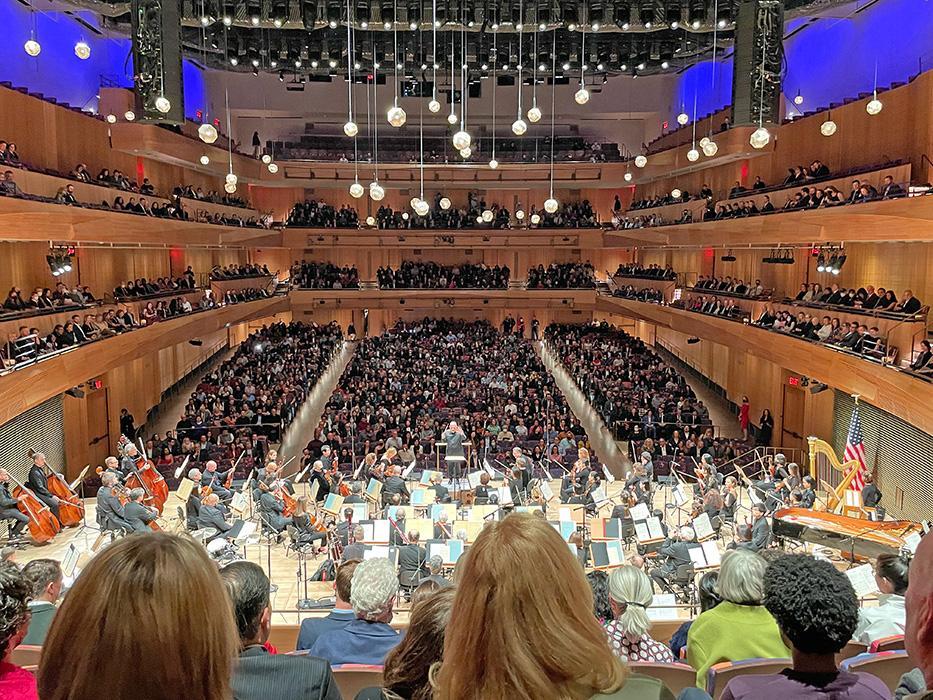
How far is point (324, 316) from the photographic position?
3278 centimetres

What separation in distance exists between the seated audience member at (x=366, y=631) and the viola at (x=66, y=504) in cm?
976

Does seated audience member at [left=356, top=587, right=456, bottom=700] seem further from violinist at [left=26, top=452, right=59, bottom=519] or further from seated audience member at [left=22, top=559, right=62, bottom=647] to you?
violinist at [left=26, top=452, right=59, bottom=519]

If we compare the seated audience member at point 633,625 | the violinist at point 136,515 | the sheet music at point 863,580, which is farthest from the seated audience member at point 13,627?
the violinist at point 136,515

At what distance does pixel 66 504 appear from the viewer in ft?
38.5

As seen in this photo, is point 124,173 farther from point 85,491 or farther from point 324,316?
point 324,316

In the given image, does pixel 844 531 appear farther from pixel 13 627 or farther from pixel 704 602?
pixel 13 627

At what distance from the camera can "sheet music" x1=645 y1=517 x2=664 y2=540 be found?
30.3ft

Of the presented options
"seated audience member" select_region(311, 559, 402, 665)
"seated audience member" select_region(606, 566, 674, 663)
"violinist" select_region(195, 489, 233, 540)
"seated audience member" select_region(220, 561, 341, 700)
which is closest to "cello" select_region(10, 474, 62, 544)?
"violinist" select_region(195, 489, 233, 540)

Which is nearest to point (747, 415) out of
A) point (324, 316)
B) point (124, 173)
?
point (124, 173)

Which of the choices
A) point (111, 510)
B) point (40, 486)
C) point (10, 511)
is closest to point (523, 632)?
point (111, 510)

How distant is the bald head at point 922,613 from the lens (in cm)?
121

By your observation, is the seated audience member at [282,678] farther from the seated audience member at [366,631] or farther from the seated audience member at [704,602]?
the seated audience member at [704,602]

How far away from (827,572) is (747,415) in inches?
698

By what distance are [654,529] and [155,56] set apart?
30.3 ft
